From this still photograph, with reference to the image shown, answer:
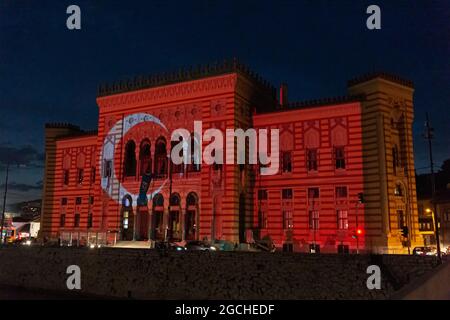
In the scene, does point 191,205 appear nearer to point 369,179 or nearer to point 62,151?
point 369,179

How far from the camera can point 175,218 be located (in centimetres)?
4772

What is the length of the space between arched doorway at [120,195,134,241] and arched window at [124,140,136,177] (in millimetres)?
2843

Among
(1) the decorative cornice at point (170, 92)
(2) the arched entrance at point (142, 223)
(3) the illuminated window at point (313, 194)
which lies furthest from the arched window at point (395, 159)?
(2) the arched entrance at point (142, 223)

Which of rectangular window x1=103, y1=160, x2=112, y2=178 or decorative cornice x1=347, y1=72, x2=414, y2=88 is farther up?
decorative cornice x1=347, y1=72, x2=414, y2=88

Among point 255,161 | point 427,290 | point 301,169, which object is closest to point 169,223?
point 255,161

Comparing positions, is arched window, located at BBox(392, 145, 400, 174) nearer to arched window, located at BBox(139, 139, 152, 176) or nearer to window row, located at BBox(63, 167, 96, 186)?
arched window, located at BBox(139, 139, 152, 176)

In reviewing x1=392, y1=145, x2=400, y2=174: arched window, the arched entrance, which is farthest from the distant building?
the arched entrance

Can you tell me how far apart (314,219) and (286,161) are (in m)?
6.37

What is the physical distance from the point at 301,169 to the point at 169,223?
14692 millimetres

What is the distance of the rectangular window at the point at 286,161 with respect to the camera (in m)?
44.8

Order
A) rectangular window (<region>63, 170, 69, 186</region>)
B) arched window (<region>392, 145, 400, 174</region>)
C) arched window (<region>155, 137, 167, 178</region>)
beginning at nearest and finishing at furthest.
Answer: arched window (<region>392, 145, 400, 174</region>)
arched window (<region>155, 137, 167, 178</region>)
rectangular window (<region>63, 170, 69, 186</region>)

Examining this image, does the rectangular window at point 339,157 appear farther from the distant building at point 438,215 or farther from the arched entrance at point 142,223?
the distant building at point 438,215

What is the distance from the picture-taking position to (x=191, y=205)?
46656 millimetres

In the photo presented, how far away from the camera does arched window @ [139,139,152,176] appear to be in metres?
49.9
